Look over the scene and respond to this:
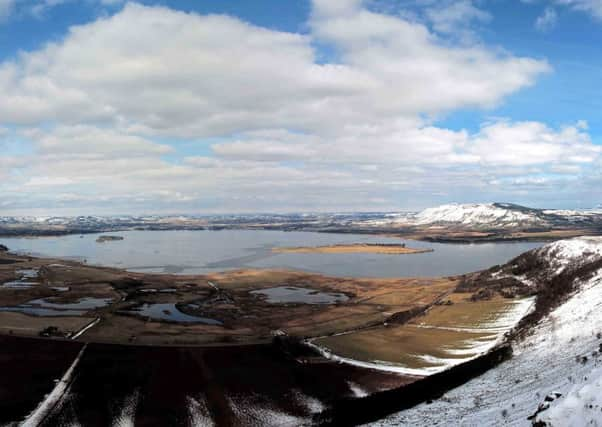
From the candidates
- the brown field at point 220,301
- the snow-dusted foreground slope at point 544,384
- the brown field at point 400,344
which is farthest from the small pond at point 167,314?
the snow-dusted foreground slope at point 544,384

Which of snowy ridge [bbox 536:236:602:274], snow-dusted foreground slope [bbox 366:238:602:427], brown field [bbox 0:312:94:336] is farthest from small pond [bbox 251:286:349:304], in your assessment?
snow-dusted foreground slope [bbox 366:238:602:427]

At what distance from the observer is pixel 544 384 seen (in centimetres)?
2062

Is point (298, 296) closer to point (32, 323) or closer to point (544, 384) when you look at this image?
point (32, 323)

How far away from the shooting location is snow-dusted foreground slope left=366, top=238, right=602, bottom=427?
13.9m

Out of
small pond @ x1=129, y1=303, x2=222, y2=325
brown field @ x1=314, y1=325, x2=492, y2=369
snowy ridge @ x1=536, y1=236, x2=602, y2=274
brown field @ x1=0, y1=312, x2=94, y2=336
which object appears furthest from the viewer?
snowy ridge @ x1=536, y1=236, x2=602, y2=274

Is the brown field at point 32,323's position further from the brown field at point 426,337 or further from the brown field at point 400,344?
the brown field at point 400,344

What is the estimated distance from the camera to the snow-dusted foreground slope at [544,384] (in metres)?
13.9

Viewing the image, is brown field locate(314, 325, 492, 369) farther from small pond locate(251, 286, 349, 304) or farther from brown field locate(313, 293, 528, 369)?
small pond locate(251, 286, 349, 304)

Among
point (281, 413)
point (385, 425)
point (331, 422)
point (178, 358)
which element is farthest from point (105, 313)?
point (385, 425)

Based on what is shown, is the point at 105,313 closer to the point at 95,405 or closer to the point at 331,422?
the point at 95,405

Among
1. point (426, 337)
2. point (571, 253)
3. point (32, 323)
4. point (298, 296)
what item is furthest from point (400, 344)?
point (32, 323)

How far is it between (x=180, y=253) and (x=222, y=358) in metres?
120

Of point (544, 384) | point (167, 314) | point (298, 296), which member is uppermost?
point (544, 384)

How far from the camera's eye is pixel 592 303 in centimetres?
3198
